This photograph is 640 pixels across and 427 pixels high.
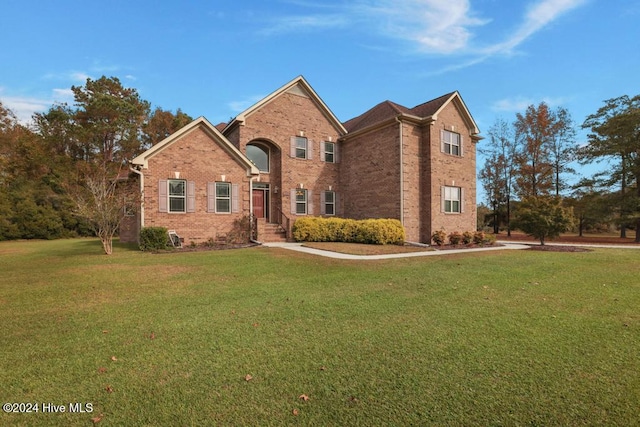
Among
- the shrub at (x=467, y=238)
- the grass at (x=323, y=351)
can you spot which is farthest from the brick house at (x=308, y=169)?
the grass at (x=323, y=351)

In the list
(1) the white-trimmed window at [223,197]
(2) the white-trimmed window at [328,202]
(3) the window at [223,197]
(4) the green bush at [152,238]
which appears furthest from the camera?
(2) the white-trimmed window at [328,202]

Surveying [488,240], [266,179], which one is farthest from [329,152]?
[488,240]

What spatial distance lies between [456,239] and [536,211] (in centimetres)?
400

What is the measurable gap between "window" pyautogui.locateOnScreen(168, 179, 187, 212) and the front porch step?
4165mm

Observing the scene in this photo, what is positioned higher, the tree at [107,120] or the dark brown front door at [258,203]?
the tree at [107,120]

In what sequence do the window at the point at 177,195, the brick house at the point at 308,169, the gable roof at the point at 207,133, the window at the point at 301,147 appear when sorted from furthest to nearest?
the window at the point at 301,147 < the brick house at the point at 308,169 < the window at the point at 177,195 < the gable roof at the point at 207,133

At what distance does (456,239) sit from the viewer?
15227mm

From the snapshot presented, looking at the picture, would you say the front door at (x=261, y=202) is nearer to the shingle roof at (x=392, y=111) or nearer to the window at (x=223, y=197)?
the window at (x=223, y=197)

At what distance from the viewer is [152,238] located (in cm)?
1238

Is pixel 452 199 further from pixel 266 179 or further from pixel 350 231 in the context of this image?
pixel 266 179

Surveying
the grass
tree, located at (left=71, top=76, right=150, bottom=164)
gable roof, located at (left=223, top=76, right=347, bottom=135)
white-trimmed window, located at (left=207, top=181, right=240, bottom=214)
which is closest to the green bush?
white-trimmed window, located at (left=207, top=181, right=240, bottom=214)

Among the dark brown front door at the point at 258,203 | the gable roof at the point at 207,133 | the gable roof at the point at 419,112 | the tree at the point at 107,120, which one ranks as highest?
the tree at the point at 107,120

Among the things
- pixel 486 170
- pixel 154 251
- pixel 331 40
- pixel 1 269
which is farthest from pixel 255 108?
pixel 486 170

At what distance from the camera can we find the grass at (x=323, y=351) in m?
2.37
